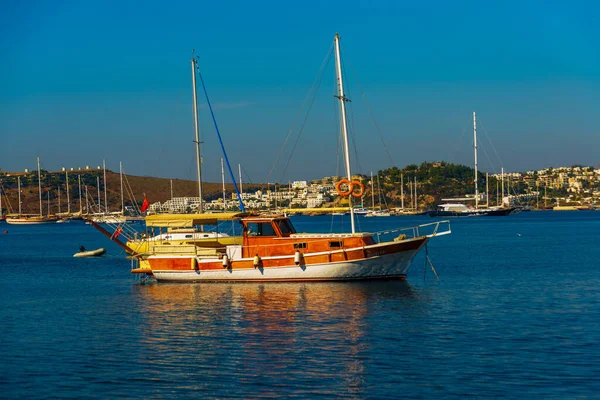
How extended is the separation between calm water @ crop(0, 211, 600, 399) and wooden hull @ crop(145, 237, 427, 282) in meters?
0.78

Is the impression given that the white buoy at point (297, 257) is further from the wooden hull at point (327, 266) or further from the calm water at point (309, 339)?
the calm water at point (309, 339)

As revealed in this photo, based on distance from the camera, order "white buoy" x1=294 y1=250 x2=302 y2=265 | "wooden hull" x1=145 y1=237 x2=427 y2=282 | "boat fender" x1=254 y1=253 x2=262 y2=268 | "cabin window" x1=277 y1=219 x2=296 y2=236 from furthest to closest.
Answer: "cabin window" x1=277 y1=219 x2=296 y2=236 < "boat fender" x1=254 y1=253 x2=262 y2=268 < "white buoy" x1=294 y1=250 x2=302 y2=265 < "wooden hull" x1=145 y1=237 x2=427 y2=282

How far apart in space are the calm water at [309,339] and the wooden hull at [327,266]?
777 millimetres

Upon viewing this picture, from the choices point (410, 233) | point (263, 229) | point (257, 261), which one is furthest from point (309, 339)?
point (410, 233)

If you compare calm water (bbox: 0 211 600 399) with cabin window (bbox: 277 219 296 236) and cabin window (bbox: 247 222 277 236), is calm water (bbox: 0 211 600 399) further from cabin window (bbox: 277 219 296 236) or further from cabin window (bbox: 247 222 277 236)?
cabin window (bbox: 277 219 296 236)

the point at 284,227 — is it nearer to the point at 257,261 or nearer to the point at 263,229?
the point at 263,229

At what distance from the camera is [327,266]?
4222cm

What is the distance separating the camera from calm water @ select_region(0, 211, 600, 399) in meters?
22.1

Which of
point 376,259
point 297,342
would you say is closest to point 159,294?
point 376,259

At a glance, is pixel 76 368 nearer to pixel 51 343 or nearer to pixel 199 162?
pixel 51 343

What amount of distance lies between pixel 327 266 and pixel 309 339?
14.4m

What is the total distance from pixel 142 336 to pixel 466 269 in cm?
2839

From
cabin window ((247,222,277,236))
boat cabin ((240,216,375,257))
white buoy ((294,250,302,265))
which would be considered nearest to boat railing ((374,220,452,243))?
boat cabin ((240,216,375,257))

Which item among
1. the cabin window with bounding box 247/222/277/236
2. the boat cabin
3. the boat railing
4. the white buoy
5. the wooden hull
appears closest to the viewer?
the boat cabin
